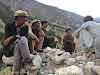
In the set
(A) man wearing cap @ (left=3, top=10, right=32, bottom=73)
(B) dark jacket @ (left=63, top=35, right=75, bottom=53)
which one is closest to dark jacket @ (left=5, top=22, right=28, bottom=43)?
(A) man wearing cap @ (left=3, top=10, right=32, bottom=73)

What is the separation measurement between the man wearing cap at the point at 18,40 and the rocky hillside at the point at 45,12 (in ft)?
53.4

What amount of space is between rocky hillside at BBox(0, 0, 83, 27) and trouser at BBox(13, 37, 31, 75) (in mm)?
16700

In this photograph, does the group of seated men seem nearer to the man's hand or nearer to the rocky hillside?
the man's hand

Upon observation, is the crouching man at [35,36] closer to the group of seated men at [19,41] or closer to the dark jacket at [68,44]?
the group of seated men at [19,41]

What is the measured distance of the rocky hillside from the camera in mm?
20781

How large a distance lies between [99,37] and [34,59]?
155 centimetres

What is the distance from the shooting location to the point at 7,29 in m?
4.18

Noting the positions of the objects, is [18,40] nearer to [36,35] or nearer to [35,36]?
[35,36]

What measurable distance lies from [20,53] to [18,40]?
0.94 feet

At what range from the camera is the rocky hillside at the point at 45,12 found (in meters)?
20.8

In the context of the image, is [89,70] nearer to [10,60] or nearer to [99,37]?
[99,37]

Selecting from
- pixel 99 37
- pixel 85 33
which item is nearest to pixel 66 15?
pixel 85 33

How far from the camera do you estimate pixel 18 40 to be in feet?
12.5

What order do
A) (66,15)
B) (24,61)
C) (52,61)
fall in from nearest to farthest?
(24,61) < (52,61) < (66,15)
